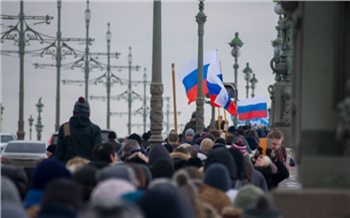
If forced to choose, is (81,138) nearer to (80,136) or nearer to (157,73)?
(80,136)

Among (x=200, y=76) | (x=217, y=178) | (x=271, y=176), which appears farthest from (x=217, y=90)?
(x=217, y=178)

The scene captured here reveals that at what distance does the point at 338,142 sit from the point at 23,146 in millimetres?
25654

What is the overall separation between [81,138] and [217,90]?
22.7 m

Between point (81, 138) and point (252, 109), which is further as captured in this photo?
point (252, 109)

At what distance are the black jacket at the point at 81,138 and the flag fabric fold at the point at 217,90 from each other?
815 inches

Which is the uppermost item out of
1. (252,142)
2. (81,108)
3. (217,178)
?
(81,108)

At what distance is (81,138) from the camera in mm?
22656

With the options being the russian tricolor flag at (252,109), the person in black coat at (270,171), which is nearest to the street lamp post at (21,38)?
the russian tricolor flag at (252,109)

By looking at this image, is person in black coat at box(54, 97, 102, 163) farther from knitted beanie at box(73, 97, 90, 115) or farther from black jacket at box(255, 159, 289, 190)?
black jacket at box(255, 159, 289, 190)

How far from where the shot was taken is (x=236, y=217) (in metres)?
14.0

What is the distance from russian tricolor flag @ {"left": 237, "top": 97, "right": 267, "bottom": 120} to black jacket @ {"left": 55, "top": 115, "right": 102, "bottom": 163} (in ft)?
122

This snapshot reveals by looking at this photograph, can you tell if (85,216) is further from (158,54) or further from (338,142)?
(158,54)

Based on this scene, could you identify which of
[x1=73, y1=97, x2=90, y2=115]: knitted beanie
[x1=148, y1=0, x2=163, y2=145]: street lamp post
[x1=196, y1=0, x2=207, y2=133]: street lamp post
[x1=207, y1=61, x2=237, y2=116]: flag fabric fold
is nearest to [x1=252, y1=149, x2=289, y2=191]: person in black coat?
[x1=73, y1=97, x2=90, y2=115]: knitted beanie

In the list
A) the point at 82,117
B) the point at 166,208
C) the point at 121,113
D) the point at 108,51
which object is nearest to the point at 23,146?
the point at 82,117
